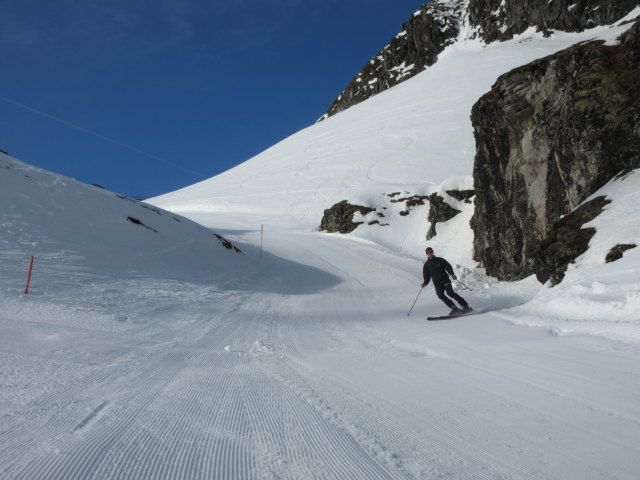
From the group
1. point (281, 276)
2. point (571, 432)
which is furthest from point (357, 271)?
point (571, 432)

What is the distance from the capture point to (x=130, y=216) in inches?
561

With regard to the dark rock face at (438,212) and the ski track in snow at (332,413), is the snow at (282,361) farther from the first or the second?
the dark rock face at (438,212)

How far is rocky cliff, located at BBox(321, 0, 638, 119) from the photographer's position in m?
84.9

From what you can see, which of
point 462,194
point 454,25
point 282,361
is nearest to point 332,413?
point 282,361

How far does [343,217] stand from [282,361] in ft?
87.5

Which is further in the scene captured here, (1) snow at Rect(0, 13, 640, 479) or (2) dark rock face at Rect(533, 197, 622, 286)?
(2) dark rock face at Rect(533, 197, 622, 286)

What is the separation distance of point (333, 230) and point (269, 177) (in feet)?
104

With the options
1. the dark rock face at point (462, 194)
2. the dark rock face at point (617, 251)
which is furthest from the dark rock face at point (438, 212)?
the dark rock face at point (617, 251)

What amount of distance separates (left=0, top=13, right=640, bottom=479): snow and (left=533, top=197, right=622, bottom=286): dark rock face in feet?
0.90

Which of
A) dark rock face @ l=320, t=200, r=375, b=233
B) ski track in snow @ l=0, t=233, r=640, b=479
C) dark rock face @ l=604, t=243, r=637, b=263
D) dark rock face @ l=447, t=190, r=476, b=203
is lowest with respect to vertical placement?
ski track in snow @ l=0, t=233, r=640, b=479

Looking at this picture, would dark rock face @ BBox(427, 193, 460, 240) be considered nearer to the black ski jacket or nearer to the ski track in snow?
the black ski jacket

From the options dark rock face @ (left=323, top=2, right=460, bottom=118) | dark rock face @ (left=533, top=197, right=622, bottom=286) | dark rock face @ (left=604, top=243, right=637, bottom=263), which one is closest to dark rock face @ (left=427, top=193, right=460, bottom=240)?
dark rock face @ (left=533, top=197, right=622, bottom=286)

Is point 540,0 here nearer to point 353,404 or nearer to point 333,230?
point 333,230

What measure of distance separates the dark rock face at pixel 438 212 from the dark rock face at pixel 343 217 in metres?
7.30
